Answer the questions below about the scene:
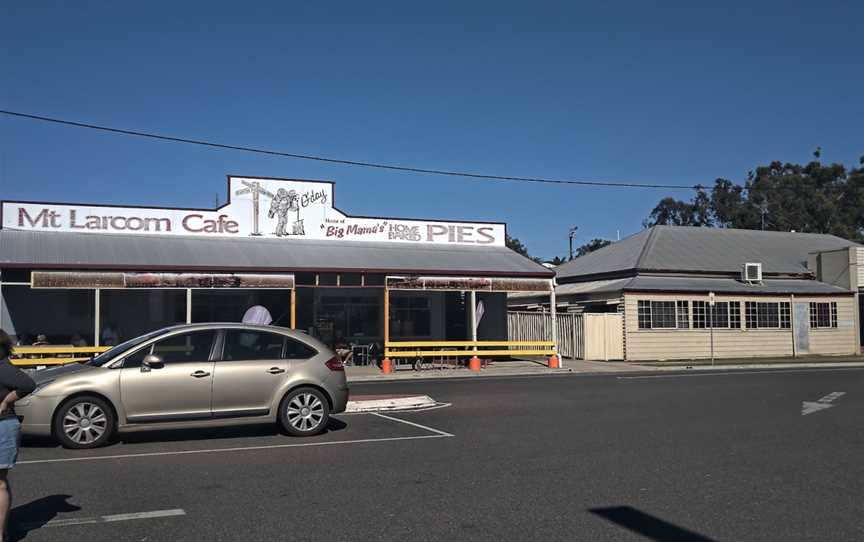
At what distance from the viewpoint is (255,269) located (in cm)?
2459

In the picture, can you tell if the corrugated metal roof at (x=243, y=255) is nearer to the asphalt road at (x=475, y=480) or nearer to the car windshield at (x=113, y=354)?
the asphalt road at (x=475, y=480)

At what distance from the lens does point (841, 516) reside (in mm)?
7047

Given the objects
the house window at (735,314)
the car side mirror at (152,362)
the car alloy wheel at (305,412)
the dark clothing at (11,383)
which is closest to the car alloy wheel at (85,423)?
the car side mirror at (152,362)

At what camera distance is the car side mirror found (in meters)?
10.6

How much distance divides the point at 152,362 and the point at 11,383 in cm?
470

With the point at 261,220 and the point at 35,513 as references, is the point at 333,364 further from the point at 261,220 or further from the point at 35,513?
the point at 261,220

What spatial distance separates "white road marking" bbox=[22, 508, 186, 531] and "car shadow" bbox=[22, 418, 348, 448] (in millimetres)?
4082

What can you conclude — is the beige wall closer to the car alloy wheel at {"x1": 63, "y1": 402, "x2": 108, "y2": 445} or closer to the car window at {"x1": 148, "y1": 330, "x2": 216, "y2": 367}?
the car window at {"x1": 148, "y1": 330, "x2": 216, "y2": 367}

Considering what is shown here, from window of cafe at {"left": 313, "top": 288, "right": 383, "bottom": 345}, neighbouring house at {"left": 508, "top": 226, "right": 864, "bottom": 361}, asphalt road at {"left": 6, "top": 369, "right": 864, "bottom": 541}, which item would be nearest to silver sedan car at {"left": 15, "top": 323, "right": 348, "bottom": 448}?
asphalt road at {"left": 6, "top": 369, "right": 864, "bottom": 541}

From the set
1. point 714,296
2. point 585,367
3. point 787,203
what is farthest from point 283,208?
point 787,203

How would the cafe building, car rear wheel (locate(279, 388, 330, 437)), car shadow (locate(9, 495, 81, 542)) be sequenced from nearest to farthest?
car shadow (locate(9, 495, 81, 542))
car rear wheel (locate(279, 388, 330, 437))
the cafe building

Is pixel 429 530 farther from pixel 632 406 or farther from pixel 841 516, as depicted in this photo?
pixel 632 406

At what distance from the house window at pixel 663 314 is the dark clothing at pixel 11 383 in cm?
2938

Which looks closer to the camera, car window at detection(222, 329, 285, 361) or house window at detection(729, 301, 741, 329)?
car window at detection(222, 329, 285, 361)
